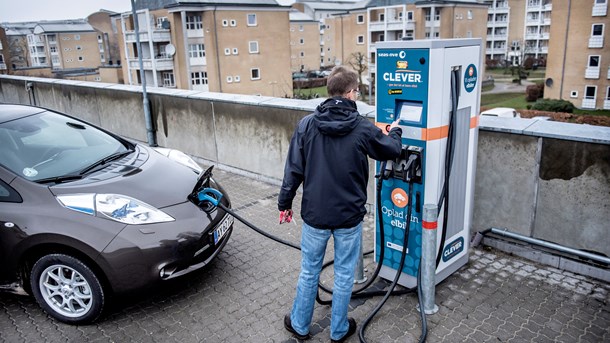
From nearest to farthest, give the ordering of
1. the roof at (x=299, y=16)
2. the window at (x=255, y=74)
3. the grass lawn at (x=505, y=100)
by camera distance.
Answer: the grass lawn at (x=505, y=100) < the window at (x=255, y=74) < the roof at (x=299, y=16)

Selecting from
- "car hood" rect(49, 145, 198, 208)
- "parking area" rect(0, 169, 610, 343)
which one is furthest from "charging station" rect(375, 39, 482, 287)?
"car hood" rect(49, 145, 198, 208)

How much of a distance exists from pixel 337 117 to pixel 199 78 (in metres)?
45.7

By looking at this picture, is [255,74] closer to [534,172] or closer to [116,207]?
[534,172]

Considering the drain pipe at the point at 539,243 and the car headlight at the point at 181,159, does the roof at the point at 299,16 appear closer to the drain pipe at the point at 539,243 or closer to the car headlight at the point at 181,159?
the car headlight at the point at 181,159

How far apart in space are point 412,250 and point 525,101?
1652 inches

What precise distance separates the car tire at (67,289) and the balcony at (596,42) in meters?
40.0

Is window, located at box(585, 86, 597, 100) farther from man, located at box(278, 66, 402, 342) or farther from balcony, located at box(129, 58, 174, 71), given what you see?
man, located at box(278, 66, 402, 342)

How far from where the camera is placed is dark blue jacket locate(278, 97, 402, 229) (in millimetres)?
3236

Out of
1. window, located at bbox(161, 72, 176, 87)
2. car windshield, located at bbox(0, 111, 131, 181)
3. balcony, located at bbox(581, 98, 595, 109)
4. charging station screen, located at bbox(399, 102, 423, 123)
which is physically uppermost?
charging station screen, located at bbox(399, 102, 423, 123)

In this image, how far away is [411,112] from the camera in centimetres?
397

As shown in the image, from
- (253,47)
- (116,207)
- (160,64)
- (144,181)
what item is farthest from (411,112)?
(253,47)

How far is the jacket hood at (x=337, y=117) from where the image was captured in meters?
3.19

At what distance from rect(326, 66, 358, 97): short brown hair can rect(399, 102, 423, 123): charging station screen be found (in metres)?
0.81

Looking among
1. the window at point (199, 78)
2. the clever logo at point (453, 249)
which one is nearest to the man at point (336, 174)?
the clever logo at point (453, 249)
